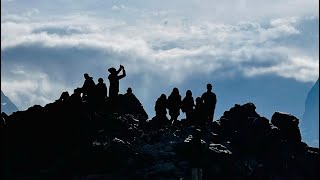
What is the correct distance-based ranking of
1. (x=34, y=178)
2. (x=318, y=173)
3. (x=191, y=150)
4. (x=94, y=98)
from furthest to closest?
(x=318, y=173)
(x=94, y=98)
(x=34, y=178)
(x=191, y=150)

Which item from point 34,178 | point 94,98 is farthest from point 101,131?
point 34,178

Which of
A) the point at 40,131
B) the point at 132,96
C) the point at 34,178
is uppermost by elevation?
the point at 132,96

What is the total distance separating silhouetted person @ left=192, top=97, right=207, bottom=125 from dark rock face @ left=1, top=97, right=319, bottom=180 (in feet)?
1.86

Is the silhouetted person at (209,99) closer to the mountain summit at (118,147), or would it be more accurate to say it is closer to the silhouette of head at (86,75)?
the mountain summit at (118,147)

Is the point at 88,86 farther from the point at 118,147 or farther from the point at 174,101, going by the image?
the point at 174,101

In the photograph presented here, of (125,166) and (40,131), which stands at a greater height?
(40,131)

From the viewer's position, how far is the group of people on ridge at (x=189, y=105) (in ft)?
165

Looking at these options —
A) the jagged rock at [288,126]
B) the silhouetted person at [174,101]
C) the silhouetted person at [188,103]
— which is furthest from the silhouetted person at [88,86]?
the jagged rock at [288,126]

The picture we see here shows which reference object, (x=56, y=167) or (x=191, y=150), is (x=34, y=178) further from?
(x=191, y=150)

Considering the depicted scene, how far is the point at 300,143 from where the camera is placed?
5706 cm

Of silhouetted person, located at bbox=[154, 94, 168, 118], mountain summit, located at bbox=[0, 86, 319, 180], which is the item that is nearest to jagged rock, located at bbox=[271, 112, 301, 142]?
mountain summit, located at bbox=[0, 86, 319, 180]

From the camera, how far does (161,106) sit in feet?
170

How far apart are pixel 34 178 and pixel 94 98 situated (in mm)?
8463

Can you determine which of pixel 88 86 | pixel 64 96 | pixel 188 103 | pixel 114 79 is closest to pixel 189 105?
pixel 188 103
